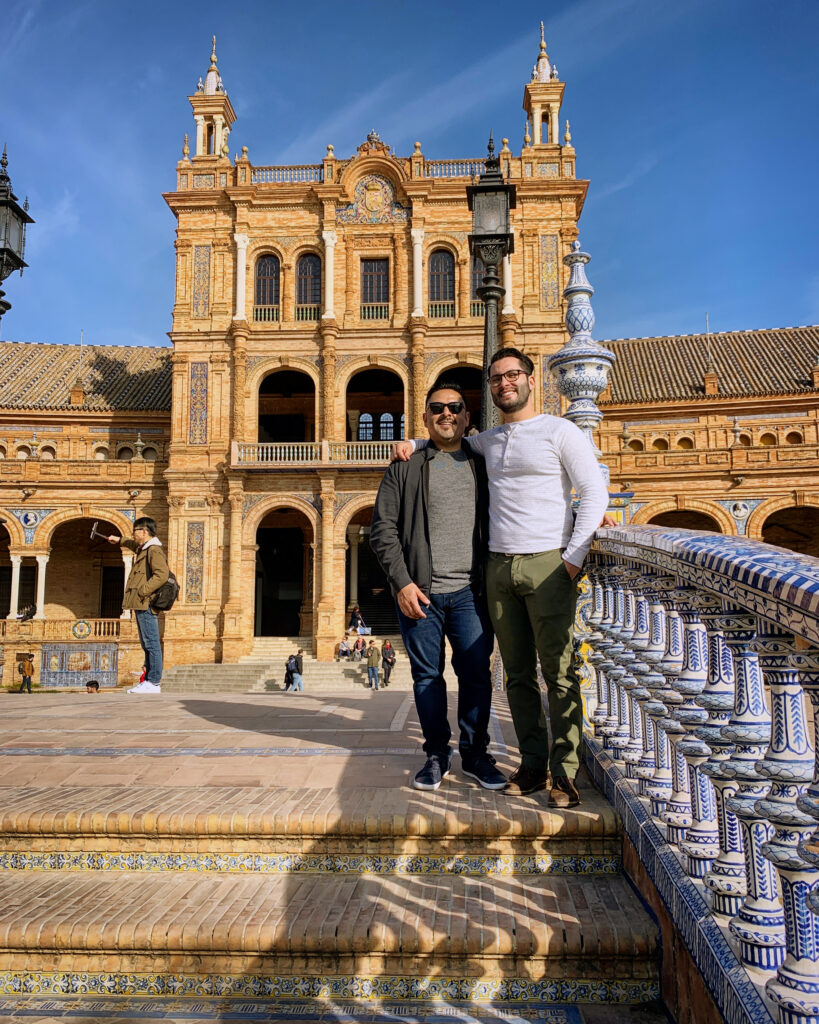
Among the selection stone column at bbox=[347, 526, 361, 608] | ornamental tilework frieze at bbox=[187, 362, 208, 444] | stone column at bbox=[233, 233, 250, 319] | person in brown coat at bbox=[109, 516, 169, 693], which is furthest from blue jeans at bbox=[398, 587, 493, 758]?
stone column at bbox=[233, 233, 250, 319]

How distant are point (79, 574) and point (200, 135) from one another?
1655 cm

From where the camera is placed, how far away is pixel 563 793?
314 cm

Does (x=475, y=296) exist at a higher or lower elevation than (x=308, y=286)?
lower

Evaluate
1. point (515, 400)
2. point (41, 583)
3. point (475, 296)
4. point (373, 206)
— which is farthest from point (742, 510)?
point (515, 400)

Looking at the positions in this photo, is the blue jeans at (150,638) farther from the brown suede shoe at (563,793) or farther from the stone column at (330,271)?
the stone column at (330,271)

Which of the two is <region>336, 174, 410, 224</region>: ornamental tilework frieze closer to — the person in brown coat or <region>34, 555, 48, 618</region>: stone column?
<region>34, 555, 48, 618</region>: stone column

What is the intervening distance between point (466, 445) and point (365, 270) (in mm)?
23506

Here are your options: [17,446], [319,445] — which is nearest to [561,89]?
[319,445]

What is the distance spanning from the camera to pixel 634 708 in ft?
10.8

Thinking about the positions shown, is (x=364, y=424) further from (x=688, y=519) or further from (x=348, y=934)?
(x=348, y=934)

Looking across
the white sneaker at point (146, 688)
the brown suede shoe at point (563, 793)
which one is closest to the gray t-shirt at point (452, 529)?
the brown suede shoe at point (563, 793)

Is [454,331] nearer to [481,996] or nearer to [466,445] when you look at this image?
[466,445]

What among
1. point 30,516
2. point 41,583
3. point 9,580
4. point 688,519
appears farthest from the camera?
point 9,580

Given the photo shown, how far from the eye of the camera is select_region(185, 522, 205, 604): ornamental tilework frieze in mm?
23625
